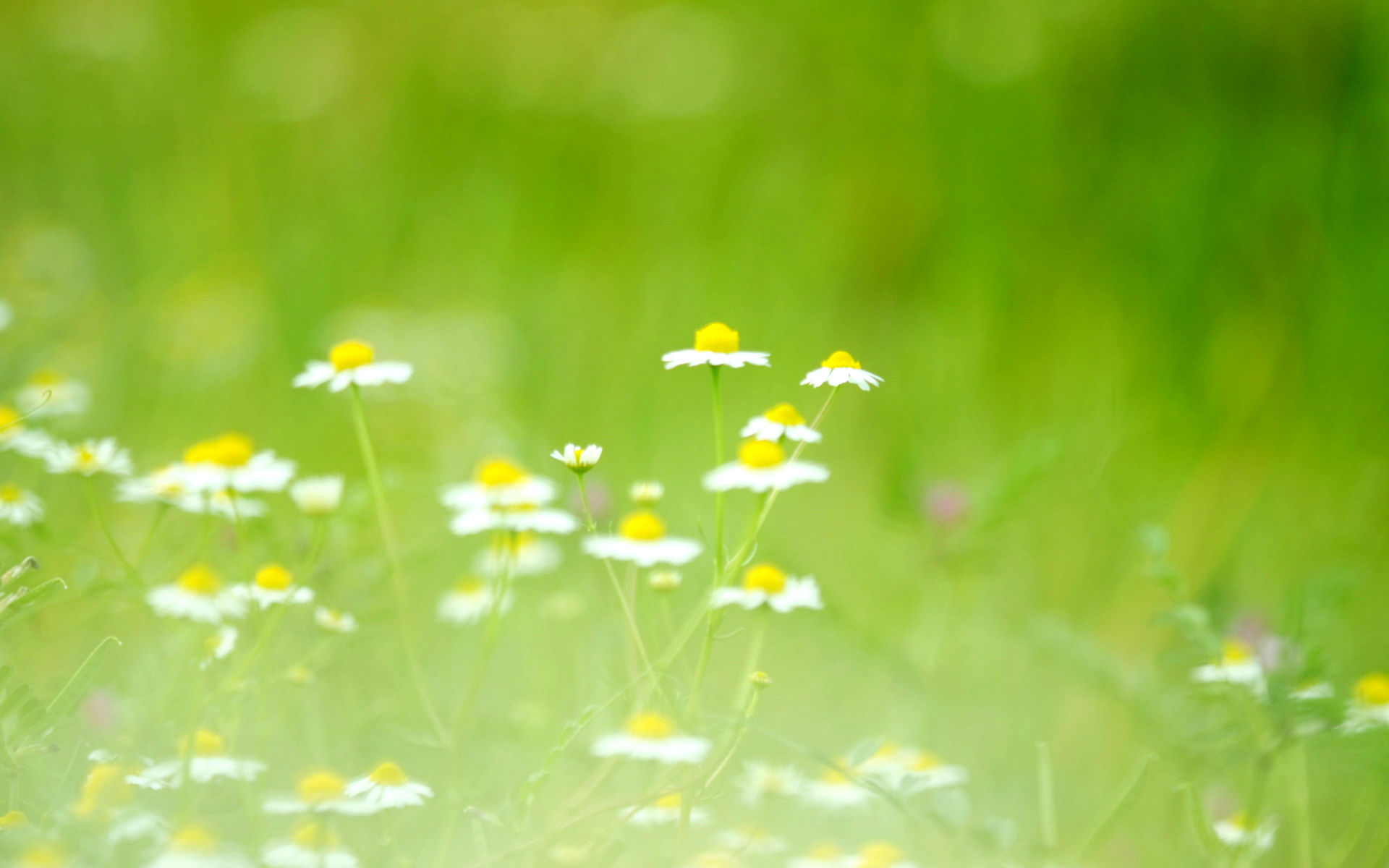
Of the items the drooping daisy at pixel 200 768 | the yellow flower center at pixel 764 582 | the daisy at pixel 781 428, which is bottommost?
the drooping daisy at pixel 200 768

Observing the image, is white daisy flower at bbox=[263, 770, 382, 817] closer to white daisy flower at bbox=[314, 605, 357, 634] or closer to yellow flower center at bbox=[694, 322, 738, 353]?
white daisy flower at bbox=[314, 605, 357, 634]

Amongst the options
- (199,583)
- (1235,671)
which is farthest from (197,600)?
(1235,671)

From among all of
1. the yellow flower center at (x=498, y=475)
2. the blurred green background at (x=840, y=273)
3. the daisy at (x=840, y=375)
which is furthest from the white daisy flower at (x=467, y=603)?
the daisy at (x=840, y=375)

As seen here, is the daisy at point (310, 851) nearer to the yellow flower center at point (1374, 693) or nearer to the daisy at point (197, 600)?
the daisy at point (197, 600)

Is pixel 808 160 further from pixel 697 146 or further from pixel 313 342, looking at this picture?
pixel 313 342

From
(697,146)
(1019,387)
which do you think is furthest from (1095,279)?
(697,146)

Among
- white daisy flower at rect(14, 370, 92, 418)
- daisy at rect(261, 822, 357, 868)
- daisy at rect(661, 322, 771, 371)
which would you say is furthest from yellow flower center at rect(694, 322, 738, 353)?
white daisy flower at rect(14, 370, 92, 418)
